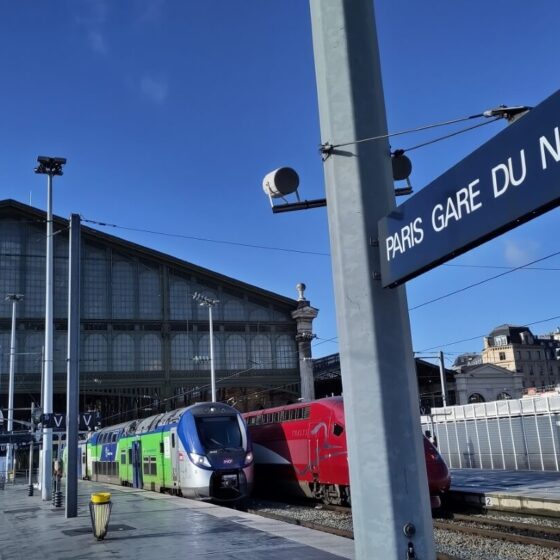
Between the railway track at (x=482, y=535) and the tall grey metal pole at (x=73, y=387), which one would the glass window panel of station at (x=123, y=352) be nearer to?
the tall grey metal pole at (x=73, y=387)

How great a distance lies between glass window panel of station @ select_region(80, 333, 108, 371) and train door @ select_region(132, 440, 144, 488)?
28803mm

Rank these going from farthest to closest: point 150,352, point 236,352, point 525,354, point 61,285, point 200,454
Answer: point 525,354 → point 236,352 → point 61,285 → point 150,352 → point 200,454

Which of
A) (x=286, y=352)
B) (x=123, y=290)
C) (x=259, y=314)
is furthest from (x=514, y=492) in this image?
(x=123, y=290)

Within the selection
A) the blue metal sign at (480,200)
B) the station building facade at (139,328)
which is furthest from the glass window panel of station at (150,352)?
the blue metal sign at (480,200)

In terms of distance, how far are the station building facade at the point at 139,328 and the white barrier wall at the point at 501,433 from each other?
25892 mm

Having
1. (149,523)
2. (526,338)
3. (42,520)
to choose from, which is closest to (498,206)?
(149,523)

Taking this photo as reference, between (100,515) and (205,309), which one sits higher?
(205,309)

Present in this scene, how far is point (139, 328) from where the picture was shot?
2382 inches

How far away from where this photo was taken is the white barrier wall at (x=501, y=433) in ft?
95.0

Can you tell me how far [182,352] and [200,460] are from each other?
38.6 meters

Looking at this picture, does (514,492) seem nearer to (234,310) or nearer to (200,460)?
(200,460)

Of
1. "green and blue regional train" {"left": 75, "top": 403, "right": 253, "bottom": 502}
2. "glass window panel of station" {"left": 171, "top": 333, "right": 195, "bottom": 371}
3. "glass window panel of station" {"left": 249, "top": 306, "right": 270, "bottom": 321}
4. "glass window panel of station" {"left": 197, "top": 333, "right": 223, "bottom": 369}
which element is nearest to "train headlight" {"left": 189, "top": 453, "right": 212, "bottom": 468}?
"green and blue regional train" {"left": 75, "top": 403, "right": 253, "bottom": 502}

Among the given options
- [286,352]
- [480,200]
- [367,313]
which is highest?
[286,352]

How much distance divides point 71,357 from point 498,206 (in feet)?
61.6
